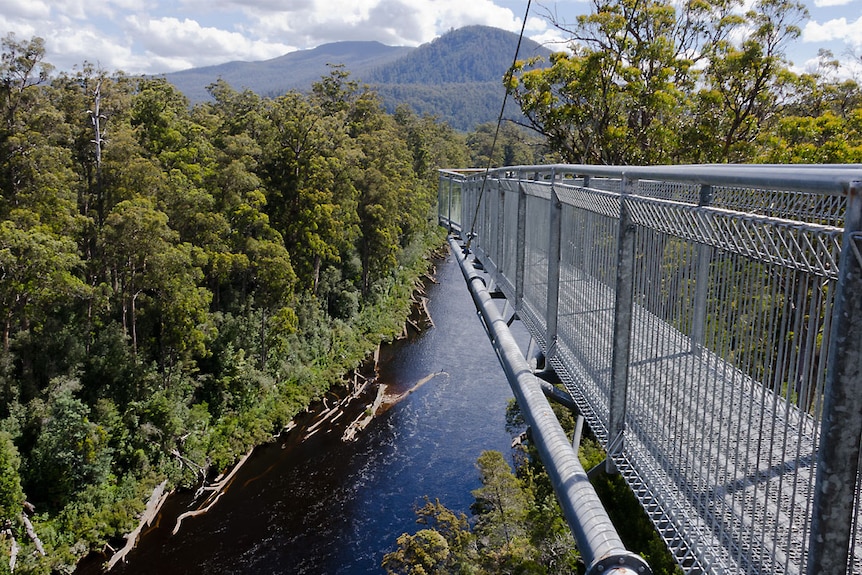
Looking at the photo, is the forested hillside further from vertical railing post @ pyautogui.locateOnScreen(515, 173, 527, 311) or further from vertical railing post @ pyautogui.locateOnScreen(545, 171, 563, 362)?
vertical railing post @ pyautogui.locateOnScreen(545, 171, 563, 362)

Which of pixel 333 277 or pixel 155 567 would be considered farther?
pixel 333 277

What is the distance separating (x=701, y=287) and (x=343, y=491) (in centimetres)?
1311

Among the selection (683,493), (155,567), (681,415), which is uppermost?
(681,415)

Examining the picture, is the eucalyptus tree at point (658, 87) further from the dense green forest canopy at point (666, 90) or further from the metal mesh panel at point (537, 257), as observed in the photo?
the metal mesh panel at point (537, 257)

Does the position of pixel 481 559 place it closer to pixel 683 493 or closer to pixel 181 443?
pixel 683 493

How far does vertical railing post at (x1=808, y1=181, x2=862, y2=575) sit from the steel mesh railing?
0.02m

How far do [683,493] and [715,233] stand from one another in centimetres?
92

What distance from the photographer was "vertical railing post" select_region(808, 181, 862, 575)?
1.41 metres

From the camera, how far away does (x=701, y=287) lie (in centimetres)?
236

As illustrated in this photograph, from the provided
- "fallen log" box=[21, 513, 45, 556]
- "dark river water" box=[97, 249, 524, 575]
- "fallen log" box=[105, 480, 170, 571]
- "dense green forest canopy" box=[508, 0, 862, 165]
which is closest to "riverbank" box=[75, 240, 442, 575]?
"fallen log" box=[105, 480, 170, 571]

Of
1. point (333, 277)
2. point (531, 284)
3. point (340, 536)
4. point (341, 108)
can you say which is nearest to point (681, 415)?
point (531, 284)

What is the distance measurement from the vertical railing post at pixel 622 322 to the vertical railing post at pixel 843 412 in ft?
4.28

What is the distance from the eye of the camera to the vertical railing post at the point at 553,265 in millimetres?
4037

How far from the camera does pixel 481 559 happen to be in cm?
952
